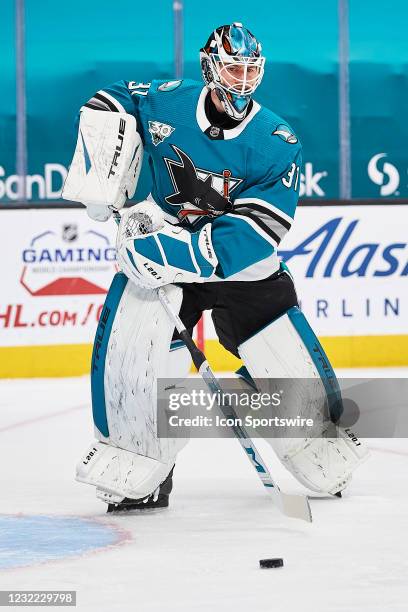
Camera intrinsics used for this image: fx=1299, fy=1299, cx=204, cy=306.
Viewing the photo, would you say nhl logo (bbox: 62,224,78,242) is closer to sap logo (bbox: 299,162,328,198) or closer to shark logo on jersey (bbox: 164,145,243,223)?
sap logo (bbox: 299,162,328,198)

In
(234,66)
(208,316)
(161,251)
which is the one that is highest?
(234,66)

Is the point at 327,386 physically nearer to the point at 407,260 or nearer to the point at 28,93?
the point at 407,260

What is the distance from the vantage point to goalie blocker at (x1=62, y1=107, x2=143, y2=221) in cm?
268

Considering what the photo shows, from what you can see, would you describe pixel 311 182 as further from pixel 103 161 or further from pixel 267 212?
pixel 267 212

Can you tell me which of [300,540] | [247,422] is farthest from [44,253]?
[300,540]

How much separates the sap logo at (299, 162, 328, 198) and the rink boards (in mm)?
602

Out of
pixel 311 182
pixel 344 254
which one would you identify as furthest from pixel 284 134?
pixel 311 182

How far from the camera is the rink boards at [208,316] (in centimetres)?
523

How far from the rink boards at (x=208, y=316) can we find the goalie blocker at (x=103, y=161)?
2498mm

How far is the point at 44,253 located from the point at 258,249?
2817mm

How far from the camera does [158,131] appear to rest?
269cm

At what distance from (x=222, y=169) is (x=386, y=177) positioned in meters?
3.52

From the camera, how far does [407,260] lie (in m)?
5.43

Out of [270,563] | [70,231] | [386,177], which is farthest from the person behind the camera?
[386,177]
